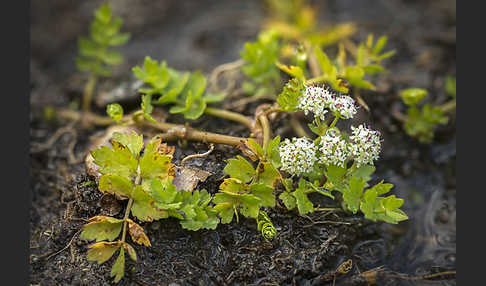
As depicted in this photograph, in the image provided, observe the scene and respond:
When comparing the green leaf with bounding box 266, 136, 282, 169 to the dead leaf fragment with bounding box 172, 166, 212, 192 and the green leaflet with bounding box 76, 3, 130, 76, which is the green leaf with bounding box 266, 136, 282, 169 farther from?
the green leaflet with bounding box 76, 3, 130, 76

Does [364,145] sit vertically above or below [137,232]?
above

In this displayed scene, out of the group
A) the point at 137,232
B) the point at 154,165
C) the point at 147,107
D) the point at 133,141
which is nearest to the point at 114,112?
the point at 147,107

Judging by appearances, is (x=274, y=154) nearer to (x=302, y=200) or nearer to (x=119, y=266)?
(x=302, y=200)

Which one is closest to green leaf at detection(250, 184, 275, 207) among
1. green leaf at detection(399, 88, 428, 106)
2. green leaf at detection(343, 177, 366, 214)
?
green leaf at detection(343, 177, 366, 214)

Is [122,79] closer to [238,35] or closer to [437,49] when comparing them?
[238,35]

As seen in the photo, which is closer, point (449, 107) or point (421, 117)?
point (421, 117)

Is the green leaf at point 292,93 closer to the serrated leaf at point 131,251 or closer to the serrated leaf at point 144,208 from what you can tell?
the serrated leaf at point 144,208

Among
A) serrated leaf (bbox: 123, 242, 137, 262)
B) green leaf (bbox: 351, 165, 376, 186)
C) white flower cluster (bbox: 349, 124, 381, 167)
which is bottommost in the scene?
serrated leaf (bbox: 123, 242, 137, 262)
